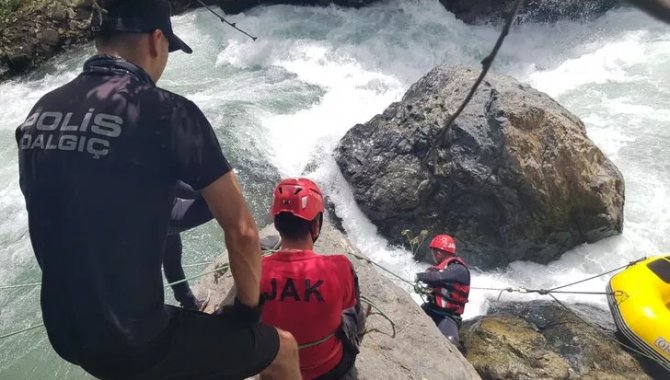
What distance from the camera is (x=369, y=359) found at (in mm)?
3711

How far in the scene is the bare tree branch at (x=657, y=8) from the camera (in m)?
1.00

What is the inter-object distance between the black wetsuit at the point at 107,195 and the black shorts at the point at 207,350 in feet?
0.23

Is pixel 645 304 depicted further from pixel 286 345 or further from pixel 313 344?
pixel 286 345

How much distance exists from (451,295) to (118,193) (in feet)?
13.8

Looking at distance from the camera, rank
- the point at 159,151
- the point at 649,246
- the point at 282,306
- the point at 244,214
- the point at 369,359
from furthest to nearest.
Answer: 1. the point at 649,246
2. the point at 369,359
3. the point at 282,306
4. the point at 244,214
5. the point at 159,151

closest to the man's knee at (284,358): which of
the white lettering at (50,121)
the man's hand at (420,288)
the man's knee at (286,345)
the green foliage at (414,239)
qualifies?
the man's knee at (286,345)

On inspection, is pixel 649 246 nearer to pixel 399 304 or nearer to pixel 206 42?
pixel 399 304

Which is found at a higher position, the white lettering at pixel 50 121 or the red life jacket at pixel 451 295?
the white lettering at pixel 50 121

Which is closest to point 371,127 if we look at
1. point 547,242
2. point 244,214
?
point 547,242

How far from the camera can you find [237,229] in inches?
77.0

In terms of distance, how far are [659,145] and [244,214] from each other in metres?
9.36

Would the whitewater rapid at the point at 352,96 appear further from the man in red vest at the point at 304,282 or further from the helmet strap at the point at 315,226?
the helmet strap at the point at 315,226

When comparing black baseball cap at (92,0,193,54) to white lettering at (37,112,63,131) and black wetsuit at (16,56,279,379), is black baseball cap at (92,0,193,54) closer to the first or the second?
black wetsuit at (16,56,279,379)

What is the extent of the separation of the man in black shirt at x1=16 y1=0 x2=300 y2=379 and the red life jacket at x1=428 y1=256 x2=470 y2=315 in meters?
3.64
